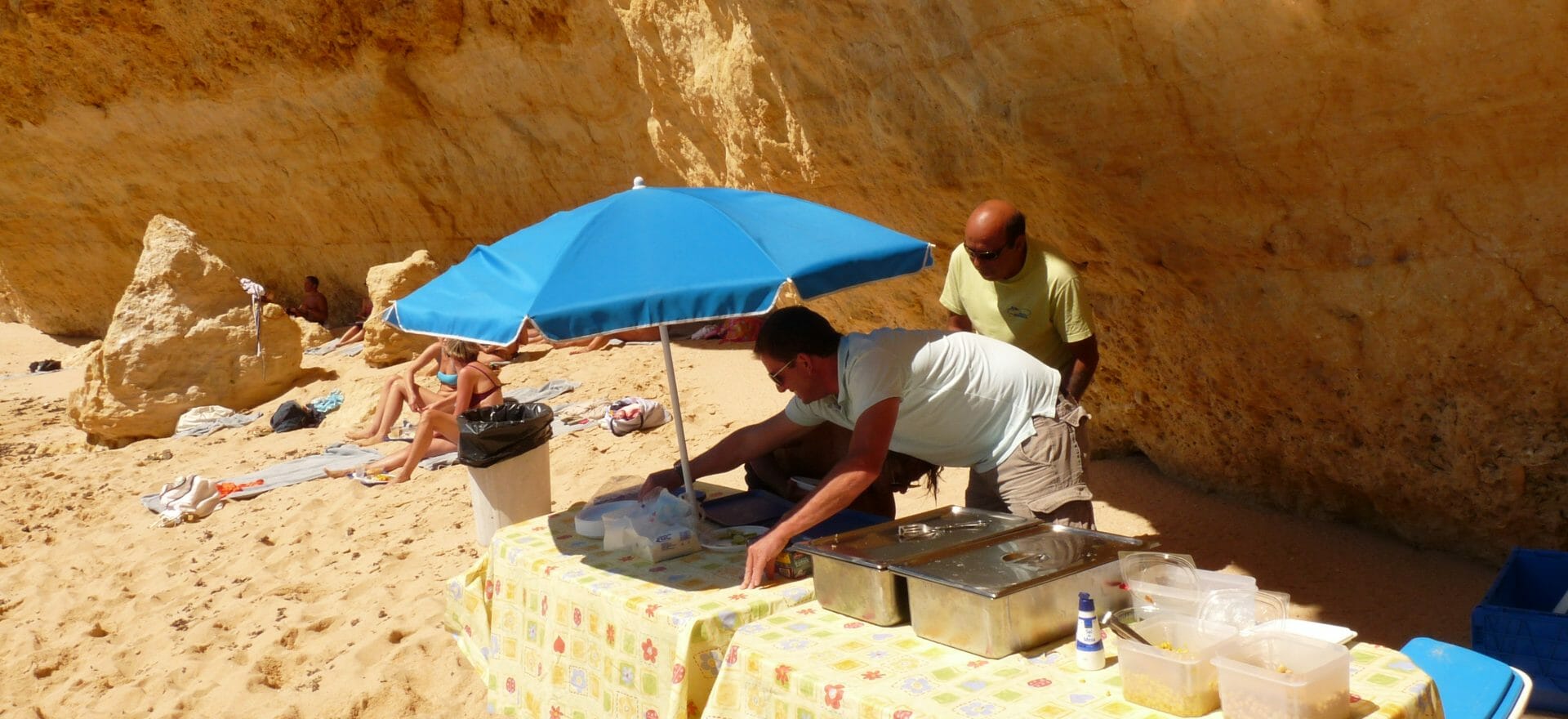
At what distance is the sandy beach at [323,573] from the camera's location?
454 centimetres

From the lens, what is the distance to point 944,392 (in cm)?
341

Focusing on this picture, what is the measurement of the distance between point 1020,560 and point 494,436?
10.1 ft

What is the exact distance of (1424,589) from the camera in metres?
4.59

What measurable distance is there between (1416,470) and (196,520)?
6.63m

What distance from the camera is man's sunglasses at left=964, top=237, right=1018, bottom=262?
4.08 m

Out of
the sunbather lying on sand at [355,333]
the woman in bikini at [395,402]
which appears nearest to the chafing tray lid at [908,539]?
the woman in bikini at [395,402]

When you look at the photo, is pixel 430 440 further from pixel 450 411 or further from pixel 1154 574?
pixel 1154 574

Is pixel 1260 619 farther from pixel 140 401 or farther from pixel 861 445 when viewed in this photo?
pixel 140 401

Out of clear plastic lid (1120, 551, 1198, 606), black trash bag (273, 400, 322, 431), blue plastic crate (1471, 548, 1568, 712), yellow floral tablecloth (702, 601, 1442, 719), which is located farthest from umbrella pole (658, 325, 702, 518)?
black trash bag (273, 400, 322, 431)

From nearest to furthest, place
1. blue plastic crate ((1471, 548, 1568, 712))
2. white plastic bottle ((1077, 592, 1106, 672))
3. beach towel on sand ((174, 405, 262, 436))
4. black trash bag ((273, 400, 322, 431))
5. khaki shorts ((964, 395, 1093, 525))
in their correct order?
white plastic bottle ((1077, 592, 1106, 672)) → blue plastic crate ((1471, 548, 1568, 712)) → khaki shorts ((964, 395, 1093, 525)) → black trash bag ((273, 400, 322, 431)) → beach towel on sand ((174, 405, 262, 436))

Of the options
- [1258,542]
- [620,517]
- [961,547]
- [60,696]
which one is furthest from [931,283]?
[60,696]

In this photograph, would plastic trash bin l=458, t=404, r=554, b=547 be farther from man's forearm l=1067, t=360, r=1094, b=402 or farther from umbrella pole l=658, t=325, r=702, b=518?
man's forearm l=1067, t=360, r=1094, b=402

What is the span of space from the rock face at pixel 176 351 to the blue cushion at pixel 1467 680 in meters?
10.2

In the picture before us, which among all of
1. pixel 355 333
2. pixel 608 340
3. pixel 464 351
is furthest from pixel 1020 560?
pixel 355 333
